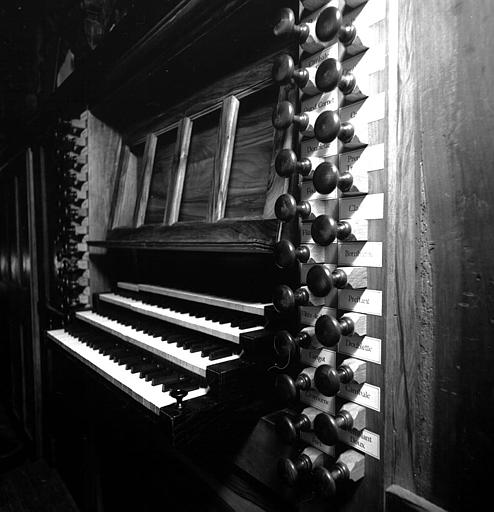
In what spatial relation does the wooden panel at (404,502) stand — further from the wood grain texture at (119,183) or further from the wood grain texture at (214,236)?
the wood grain texture at (119,183)

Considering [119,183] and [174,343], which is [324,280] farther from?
[119,183]

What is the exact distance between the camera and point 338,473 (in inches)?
41.3

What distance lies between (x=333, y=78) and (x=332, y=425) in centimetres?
86

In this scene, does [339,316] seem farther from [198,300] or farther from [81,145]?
[81,145]

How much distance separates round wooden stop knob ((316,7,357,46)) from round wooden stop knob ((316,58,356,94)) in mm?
61

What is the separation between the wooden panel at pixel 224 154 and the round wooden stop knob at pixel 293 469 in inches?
41.0

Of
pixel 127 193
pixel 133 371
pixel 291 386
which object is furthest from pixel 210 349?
pixel 127 193

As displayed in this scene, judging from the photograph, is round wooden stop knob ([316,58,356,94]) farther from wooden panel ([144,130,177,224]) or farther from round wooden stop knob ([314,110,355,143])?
wooden panel ([144,130,177,224])

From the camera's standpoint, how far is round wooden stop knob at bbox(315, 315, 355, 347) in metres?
1.01

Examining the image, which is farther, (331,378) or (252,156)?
(252,156)

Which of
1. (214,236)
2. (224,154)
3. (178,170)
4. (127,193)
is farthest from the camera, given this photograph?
(127,193)

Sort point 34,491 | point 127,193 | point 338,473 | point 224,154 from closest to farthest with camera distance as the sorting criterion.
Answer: point 338,473, point 224,154, point 127,193, point 34,491

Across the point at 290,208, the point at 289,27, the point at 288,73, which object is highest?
the point at 289,27

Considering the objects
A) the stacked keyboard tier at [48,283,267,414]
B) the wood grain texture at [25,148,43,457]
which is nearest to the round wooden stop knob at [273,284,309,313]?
the stacked keyboard tier at [48,283,267,414]
